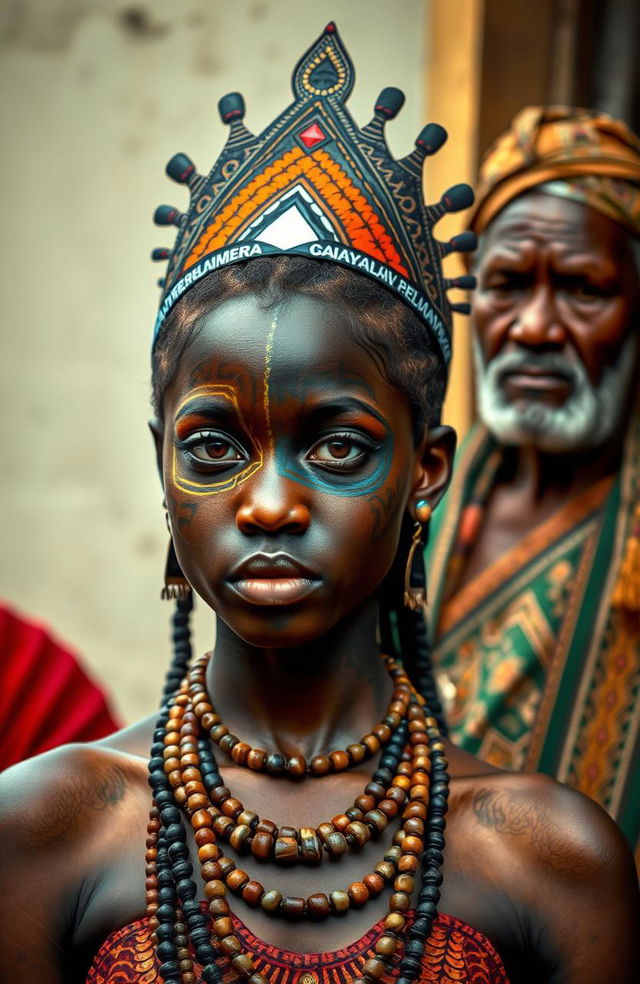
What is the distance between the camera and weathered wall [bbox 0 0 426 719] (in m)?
4.62

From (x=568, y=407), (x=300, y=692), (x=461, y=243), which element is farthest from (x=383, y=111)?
(x=568, y=407)

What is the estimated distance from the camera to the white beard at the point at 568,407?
3434 millimetres

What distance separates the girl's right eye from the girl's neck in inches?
11.6

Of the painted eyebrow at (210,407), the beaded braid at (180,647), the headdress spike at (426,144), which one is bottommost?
the beaded braid at (180,647)

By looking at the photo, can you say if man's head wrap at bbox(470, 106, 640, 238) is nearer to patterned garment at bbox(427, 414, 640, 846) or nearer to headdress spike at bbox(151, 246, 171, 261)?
patterned garment at bbox(427, 414, 640, 846)

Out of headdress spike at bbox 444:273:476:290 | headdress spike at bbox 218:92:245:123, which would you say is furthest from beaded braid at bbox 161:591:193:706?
headdress spike at bbox 218:92:245:123

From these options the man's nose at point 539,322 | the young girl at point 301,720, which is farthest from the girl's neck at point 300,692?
the man's nose at point 539,322

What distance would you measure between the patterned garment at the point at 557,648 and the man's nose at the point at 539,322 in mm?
367

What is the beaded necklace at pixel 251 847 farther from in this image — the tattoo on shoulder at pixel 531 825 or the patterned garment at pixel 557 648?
the patterned garment at pixel 557 648

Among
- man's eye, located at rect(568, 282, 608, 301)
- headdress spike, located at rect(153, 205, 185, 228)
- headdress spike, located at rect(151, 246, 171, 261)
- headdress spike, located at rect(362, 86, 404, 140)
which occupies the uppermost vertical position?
headdress spike, located at rect(362, 86, 404, 140)

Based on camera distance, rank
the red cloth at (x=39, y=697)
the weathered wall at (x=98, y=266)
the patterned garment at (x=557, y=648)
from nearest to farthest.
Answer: the red cloth at (x=39, y=697) < the patterned garment at (x=557, y=648) < the weathered wall at (x=98, y=266)

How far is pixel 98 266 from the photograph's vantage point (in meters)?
4.75

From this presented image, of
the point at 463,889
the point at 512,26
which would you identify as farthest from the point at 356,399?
the point at 512,26

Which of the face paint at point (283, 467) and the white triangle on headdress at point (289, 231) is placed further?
the white triangle on headdress at point (289, 231)
